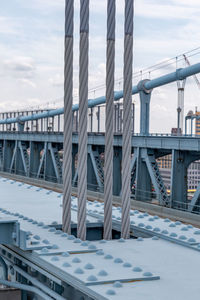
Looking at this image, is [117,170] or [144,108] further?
[144,108]

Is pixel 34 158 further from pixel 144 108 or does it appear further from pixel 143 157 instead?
pixel 143 157

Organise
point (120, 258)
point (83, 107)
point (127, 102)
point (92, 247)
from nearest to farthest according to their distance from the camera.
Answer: point (120, 258) → point (92, 247) → point (83, 107) → point (127, 102)

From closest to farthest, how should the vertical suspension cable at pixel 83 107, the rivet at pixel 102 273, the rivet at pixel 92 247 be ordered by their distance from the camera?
the rivet at pixel 102 273
the rivet at pixel 92 247
the vertical suspension cable at pixel 83 107

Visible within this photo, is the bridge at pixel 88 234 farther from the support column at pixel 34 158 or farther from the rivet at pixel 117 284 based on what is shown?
the support column at pixel 34 158

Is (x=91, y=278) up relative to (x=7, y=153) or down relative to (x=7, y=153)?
down

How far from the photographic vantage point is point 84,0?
12.5 m

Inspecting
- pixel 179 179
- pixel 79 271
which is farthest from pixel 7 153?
pixel 79 271

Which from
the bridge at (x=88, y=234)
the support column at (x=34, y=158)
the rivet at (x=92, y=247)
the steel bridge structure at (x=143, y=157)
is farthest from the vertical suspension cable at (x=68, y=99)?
the support column at (x=34, y=158)

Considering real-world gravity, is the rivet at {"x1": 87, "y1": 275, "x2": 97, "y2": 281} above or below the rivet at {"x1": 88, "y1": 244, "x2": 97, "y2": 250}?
below

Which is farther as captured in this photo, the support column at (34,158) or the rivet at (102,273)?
the support column at (34,158)

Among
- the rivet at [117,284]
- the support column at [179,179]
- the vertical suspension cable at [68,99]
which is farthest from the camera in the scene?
the support column at [179,179]

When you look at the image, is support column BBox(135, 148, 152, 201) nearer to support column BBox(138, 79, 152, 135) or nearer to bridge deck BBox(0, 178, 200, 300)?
support column BBox(138, 79, 152, 135)

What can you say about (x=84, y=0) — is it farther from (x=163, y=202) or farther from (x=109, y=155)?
(x=163, y=202)

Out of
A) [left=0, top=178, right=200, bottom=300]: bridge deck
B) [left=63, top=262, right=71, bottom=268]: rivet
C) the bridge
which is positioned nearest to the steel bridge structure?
the bridge
